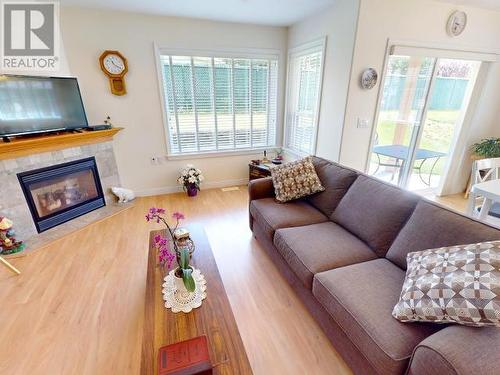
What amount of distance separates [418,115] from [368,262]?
2.74m

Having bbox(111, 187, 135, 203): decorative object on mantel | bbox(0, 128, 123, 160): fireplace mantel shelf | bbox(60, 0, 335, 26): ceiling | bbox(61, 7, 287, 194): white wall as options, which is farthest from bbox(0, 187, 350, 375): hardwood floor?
bbox(60, 0, 335, 26): ceiling

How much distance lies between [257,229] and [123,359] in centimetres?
142

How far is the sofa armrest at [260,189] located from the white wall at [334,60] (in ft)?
3.46

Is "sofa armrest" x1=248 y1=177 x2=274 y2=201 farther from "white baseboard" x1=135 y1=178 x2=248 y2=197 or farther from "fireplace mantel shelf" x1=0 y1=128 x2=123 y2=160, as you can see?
"fireplace mantel shelf" x1=0 y1=128 x2=123 y2=160

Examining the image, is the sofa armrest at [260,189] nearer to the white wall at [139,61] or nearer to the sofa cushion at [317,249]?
the sofa cushion at [317,249]

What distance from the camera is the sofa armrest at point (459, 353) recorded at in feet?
2.59

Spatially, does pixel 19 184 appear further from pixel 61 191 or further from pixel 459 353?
pixel 459 353

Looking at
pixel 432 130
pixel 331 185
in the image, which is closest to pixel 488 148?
pixel 432 130

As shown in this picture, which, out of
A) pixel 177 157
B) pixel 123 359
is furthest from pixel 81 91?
pixel 123 359

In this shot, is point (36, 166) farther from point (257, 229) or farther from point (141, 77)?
point (257, 229)

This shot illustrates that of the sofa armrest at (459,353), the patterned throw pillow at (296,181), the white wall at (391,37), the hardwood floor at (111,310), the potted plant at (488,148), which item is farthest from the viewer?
the potted plant at (488,148)

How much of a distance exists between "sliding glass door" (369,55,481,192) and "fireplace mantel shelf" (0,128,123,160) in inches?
138

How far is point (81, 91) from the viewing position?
2984mm

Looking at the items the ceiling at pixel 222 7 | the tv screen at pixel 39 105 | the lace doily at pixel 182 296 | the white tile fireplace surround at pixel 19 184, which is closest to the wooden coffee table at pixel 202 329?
the lace doily at pixel 182 296
